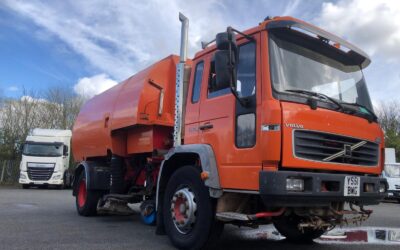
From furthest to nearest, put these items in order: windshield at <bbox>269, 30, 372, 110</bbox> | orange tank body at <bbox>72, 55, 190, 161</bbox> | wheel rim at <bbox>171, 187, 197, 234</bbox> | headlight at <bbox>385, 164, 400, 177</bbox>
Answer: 1. headlight at <bbox>385, 164, 400, 177</bbox>
2. orange tank body at <bbox>72, 55, 190, 161</bbox>
3. wheel rim at <bbox>171, 187, 197, 234</bbox>
4. windshield at <bbox>269, 30, 372, 110</bbox>

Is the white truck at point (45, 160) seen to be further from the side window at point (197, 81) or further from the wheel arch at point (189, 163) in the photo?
the side window at point (197, 81)

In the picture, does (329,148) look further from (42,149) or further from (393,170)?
(42,149)

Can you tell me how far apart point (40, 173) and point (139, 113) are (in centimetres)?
1835

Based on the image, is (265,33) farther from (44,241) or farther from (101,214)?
(101,214)

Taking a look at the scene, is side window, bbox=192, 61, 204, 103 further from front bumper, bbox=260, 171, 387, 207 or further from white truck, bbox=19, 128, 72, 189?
white truck, bbox=19, 128, 72, 189

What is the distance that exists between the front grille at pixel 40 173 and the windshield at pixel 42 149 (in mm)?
869

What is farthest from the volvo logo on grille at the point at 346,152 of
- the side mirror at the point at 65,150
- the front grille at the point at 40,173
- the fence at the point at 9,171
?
the fence at the point at 9,171

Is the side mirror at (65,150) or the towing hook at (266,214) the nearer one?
the towing hook at (266,214)

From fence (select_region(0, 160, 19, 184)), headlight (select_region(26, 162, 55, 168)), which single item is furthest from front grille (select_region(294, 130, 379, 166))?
fence (select_region(0, 160, 19, 184))

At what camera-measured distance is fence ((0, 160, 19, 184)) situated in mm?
29191

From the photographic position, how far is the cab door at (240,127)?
16.5 ft

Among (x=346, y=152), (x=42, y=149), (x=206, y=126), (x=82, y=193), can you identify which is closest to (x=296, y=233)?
(x=346, y=152)

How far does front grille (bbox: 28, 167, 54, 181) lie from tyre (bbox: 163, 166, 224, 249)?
763 inches

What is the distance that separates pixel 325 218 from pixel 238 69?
2145mm
